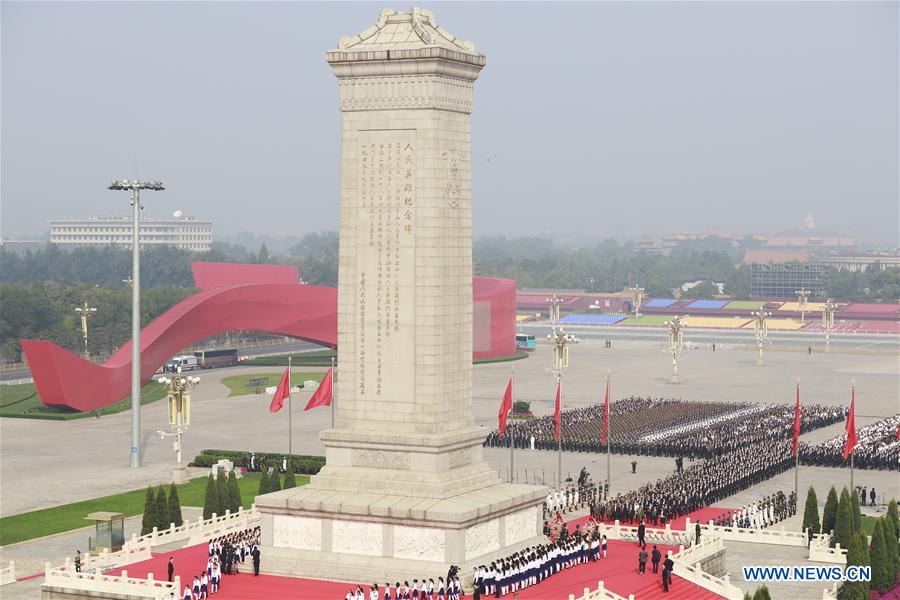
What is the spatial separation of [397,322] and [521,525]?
557 centimetres

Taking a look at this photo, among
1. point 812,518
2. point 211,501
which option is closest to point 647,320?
point 812,518

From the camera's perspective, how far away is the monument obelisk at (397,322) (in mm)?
33594

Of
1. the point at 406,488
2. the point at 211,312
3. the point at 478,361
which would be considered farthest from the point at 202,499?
the point at 478,361

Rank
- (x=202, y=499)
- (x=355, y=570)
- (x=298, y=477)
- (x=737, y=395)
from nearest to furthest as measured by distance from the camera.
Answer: (x=355, y=570) < (x=202, y=499) < (x=298, y=477) < (x=737, y=395)

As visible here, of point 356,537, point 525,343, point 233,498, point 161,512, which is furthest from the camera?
point 525,343

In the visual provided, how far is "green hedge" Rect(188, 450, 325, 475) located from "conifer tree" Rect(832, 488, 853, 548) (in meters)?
19.3

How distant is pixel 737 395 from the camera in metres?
77.4

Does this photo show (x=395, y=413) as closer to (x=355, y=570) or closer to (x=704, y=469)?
(x=355, y=570)

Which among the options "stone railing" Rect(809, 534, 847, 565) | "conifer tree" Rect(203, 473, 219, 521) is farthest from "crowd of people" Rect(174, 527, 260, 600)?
"stone railing" Rect(809, 534, 847, 565)

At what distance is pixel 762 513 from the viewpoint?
41.9 m

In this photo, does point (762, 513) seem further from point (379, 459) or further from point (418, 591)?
point (418, 591)

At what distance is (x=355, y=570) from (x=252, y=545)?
324 cm

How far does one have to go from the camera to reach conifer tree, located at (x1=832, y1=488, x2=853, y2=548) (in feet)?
121

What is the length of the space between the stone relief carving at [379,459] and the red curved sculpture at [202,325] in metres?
30.5
